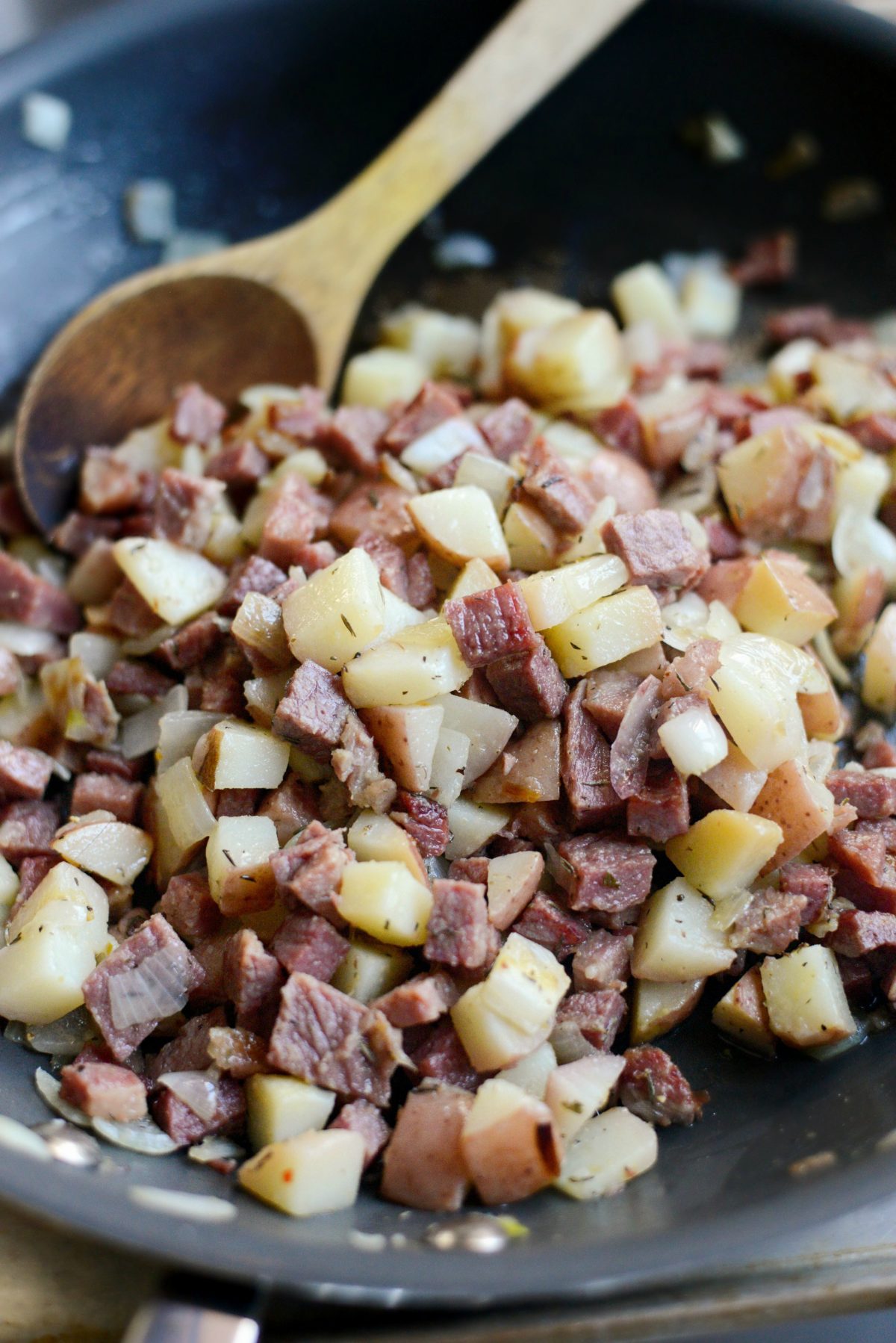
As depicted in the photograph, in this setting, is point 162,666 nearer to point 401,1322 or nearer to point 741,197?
point 401,1322

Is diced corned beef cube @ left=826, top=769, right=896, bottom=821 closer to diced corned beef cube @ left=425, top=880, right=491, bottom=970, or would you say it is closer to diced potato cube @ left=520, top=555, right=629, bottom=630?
diced potato cube @ left=520, top=555, right=629, bottom=630

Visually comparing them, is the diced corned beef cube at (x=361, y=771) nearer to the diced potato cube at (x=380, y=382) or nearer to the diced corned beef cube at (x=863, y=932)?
the diced corned beef cube at (x=863, y=932)

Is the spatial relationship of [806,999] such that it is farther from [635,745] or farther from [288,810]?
[288,810]

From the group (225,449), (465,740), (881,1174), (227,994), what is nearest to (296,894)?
(227,994)

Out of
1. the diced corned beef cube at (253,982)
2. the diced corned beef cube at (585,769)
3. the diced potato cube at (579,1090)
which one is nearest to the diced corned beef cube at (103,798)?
the diced corned beef cube at (253,982)

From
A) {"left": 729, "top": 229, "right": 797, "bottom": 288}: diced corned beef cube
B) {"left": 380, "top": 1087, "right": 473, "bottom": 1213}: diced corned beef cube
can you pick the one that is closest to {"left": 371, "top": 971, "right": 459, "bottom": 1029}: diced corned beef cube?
{"left": 380, "top": 1087, "right": 473, "bottom": 1213}: diced corned beef cube

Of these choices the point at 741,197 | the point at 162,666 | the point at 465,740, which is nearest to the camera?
the point at 465,740

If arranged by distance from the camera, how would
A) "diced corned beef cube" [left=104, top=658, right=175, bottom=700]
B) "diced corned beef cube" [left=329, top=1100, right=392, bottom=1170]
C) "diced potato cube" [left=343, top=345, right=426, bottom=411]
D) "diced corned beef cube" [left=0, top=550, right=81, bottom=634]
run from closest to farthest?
"diced corned beef cube" [left=329, top=1100, right=392, bottom=1170] < "diced corned beef cube" [left=104, top=658, right=175, bottom=700] < "diced corned beef cube" [left=0, top=550, right=81, bottom=634] < "diced potato cube" [left=343, top=345, right=426, bottom=411]
